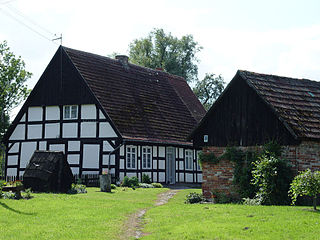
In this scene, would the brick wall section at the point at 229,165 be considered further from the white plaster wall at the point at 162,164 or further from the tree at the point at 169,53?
the tree at the point at 169,53

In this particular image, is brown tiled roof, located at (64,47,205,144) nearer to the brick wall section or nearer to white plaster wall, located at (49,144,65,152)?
white plaster wall, located at (49,144,65,152)

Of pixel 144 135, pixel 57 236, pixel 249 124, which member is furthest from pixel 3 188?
pixel 144 135

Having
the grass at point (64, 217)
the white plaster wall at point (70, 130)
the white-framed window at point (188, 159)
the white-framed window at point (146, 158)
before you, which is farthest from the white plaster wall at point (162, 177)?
the grass at point (64, 217)

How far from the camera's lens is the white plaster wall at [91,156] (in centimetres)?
2934

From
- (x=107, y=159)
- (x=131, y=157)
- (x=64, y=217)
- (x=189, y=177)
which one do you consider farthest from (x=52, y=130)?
(x=64, y=217)

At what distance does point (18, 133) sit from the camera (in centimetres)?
3247

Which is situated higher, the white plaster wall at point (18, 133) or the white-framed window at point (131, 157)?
the white plaster wall at point (18, 133)

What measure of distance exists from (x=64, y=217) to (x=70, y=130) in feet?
55.2

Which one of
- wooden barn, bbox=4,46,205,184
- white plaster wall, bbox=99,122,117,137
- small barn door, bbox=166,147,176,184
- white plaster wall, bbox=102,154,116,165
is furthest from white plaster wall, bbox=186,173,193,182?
white plaster wall, bbox=99,122,117,137

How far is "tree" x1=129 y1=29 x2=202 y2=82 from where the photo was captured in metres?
58.0

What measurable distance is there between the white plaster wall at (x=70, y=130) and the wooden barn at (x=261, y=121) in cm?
1179

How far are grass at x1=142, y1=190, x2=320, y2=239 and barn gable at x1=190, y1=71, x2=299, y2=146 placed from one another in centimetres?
413

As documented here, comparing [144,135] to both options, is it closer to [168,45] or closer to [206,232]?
[206,232]

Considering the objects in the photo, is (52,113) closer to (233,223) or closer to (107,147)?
(107,147)
